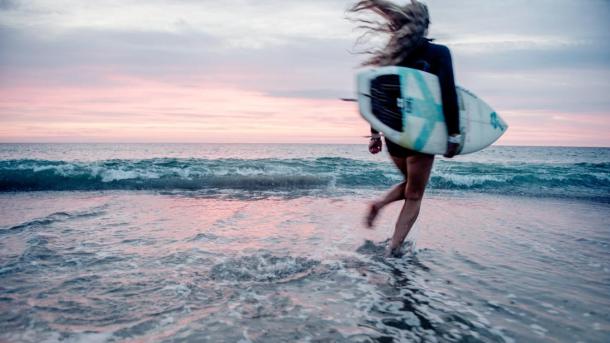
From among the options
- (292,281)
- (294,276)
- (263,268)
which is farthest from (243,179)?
(292,281)

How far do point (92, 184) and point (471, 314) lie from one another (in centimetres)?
1177

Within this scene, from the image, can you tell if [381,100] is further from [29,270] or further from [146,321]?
[29,270]

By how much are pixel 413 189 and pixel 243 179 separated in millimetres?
10025

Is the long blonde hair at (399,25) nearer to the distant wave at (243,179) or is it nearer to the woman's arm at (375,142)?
the woman's arm at (375,142)

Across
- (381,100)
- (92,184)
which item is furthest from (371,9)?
(92,184)

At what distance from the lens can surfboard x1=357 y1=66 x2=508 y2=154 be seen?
119 inches

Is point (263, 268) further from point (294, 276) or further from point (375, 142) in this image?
point (375, 142)

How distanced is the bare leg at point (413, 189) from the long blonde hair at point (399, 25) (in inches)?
34.1

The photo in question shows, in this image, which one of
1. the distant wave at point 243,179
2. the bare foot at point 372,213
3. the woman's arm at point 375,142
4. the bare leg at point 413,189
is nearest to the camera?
the bare leg at point 413,189

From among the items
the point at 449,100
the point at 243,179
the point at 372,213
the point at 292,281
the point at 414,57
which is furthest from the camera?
the point at 243,179

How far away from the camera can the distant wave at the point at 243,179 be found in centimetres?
1128

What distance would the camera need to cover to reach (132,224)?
511 cm

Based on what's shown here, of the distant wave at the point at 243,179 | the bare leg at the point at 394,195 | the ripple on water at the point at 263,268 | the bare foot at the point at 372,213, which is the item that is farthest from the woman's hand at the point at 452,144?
the distant wave at the point at 243,179

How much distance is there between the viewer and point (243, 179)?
1293cm
